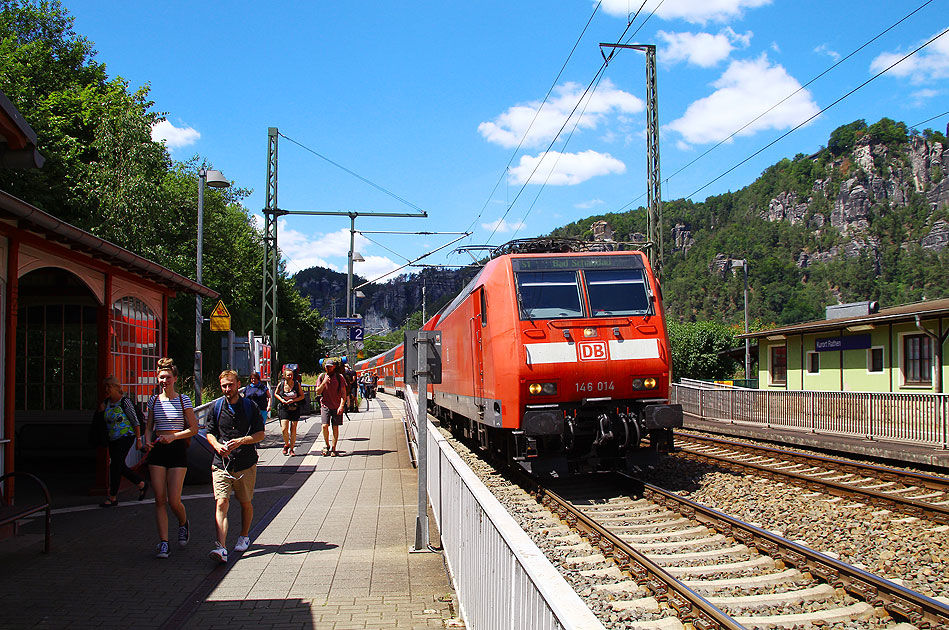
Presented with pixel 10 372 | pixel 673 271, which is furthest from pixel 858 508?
pixel 673 271

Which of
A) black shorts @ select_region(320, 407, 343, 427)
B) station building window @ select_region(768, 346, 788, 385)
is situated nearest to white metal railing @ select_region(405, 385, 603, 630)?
black shorts @ select_region(320, 407, 343, 427)

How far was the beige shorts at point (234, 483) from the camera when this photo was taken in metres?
7.11

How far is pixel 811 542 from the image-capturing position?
7629 mm

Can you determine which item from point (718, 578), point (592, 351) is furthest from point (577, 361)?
point (718, 578)

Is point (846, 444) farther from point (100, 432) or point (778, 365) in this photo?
point (778, 365)

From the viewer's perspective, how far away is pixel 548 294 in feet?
35.8

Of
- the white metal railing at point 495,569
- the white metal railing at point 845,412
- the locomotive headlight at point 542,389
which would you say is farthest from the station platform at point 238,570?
the white metal railing at point 845,412

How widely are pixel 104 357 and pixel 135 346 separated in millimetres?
1618

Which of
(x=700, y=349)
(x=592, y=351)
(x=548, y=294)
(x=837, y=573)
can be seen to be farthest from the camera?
(x=700, y=349)

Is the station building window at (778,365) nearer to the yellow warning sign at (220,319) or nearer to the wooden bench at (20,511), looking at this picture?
the yellow warning sign at (220,319)

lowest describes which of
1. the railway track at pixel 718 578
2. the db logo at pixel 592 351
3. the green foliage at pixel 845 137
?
the railway track at pixel 718 578

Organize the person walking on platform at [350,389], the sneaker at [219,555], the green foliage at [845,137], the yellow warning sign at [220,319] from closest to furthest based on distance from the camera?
the sneaker at [219,555]
the yellow warning sign at [220,319]
the person walking on platform at [350,389]
the green foliage at [845,137]

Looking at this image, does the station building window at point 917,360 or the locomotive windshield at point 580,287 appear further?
the station building window at point 917,360

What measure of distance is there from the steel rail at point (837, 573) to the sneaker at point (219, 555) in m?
4.64
